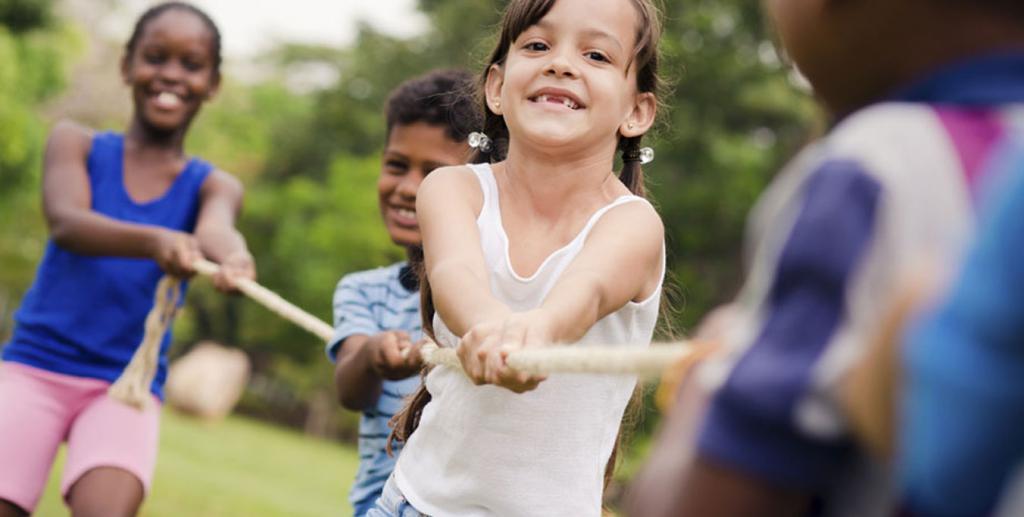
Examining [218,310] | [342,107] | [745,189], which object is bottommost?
[218,310]

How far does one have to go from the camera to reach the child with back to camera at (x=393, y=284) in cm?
359

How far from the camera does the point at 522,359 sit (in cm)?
206

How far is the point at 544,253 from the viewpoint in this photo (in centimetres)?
261

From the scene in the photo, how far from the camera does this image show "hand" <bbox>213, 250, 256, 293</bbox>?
4125 mm

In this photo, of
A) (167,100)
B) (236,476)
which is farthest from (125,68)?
(236,476)

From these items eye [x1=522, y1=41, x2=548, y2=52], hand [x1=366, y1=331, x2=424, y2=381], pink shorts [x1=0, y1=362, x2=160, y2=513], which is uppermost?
eye [x1=522, y1=41, x2=548, y2=52]

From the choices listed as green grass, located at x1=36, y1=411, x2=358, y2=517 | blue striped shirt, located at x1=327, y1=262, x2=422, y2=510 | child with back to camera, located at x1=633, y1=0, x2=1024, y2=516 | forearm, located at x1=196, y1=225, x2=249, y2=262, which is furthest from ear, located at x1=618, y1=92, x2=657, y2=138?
green grass, located at x1=36, y1=411, x2=358, y2=517

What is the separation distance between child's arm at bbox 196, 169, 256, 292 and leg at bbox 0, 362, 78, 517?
21.5 inches

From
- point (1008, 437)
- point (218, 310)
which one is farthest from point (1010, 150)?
point (218, 310)

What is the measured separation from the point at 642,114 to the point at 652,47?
0.14 m

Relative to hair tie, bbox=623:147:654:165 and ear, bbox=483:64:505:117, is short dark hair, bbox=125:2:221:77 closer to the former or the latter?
ear, bbox=483:64:505:117

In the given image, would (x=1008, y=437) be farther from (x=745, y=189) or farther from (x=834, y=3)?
(x=745, y=189)

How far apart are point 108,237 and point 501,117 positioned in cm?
155

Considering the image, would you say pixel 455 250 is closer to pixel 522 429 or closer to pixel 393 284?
pixel 522 429
